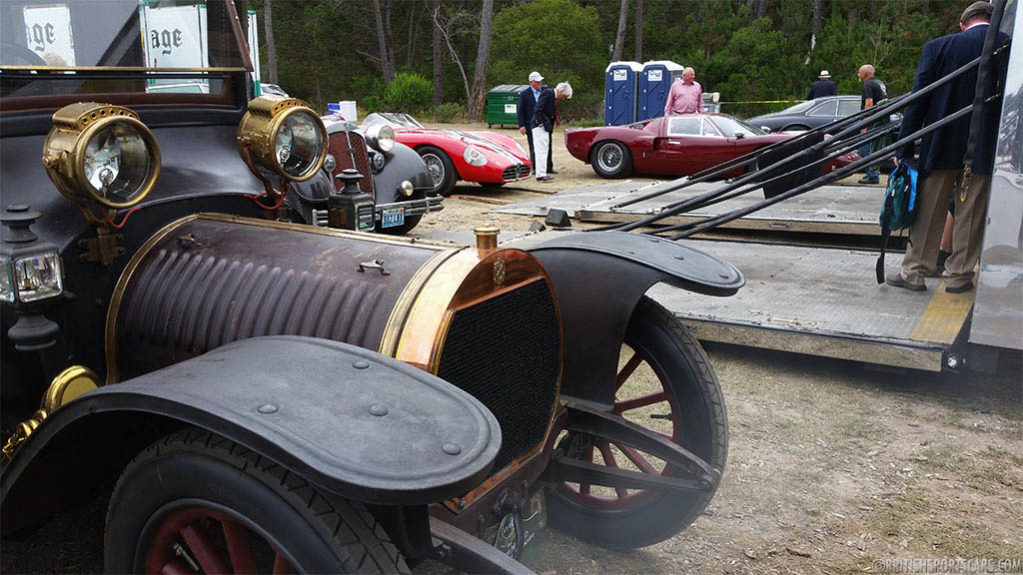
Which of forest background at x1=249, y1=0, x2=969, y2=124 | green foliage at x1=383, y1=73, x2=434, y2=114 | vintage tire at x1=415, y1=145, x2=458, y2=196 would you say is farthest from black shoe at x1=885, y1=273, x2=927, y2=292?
green foliage at x1=383, y1=73, x2=434, y2=114

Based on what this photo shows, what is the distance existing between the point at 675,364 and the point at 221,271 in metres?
1.52

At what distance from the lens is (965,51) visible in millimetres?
5066

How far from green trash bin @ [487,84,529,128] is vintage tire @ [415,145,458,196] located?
13.6 meters

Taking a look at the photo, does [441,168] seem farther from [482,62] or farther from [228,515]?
[482,62]

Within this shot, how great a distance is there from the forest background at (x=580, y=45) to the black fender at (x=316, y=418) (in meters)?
22.1

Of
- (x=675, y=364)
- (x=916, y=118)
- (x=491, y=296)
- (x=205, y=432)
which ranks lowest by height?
(x=675, y=364)

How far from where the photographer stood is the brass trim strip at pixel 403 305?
201 cm

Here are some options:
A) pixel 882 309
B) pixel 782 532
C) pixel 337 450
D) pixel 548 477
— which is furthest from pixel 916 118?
pixel 337 450

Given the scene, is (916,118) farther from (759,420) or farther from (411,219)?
(411,219)

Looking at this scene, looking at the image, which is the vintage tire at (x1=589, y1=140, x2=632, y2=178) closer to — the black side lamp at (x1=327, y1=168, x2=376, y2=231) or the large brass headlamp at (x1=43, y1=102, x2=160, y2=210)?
the black side lamp at (x1=327, y1=168, x2=376, y2=231)

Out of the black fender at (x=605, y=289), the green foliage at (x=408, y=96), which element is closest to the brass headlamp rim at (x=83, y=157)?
the black fender at (x=605, y=289)

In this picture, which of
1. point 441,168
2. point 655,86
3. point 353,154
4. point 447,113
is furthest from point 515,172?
point 447,113

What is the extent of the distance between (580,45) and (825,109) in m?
18.8

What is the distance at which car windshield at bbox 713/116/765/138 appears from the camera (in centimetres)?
1298
